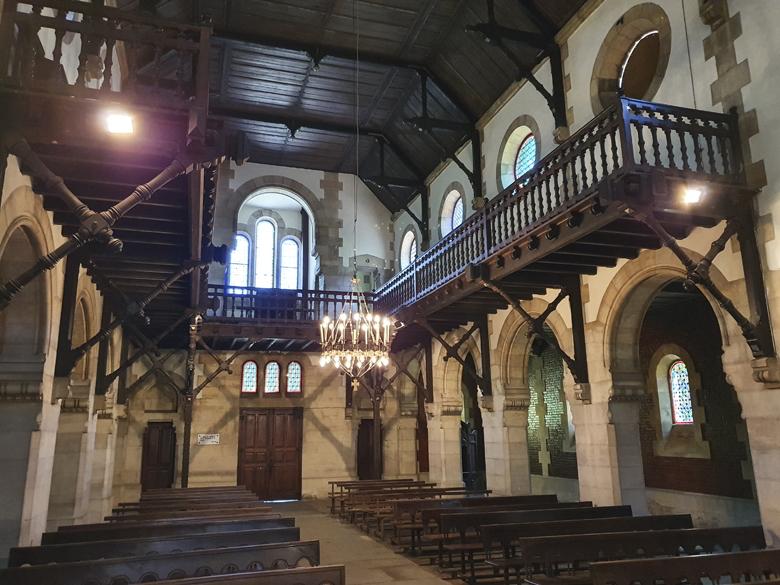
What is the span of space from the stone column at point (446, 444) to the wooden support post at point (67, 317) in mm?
9181

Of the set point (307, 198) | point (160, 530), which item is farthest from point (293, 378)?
point (160, 530)

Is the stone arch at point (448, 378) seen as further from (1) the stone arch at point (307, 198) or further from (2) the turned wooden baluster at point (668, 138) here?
(2) the turned wooden baluster at point (668, 138)

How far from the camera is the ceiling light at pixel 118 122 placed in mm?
4801

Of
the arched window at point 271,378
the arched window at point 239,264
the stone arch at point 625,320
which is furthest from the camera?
the arched window at point 239,264

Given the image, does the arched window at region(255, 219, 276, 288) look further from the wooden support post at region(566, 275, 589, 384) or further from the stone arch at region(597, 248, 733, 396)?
the stone arch at region(597, 248, 733, 396)

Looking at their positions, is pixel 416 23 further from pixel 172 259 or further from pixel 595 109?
pixel 172 259

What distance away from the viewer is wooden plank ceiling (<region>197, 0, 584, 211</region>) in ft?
39.9

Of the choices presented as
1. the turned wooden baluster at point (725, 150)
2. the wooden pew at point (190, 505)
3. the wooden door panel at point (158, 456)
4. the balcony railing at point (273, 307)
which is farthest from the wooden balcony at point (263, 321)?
the turned wooden baluster at point (725, 150)

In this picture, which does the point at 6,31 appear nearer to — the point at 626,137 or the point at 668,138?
the point at 626,137

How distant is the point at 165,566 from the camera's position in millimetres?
4738

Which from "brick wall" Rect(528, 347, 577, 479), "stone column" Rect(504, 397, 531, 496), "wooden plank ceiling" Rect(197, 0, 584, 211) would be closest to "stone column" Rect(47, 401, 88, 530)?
"wooden plank ceiling" Rect(197, 0, 584, 211)

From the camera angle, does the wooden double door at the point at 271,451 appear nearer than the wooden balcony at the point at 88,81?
No

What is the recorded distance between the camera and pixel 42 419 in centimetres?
720

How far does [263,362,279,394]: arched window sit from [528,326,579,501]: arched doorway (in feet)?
23.5
